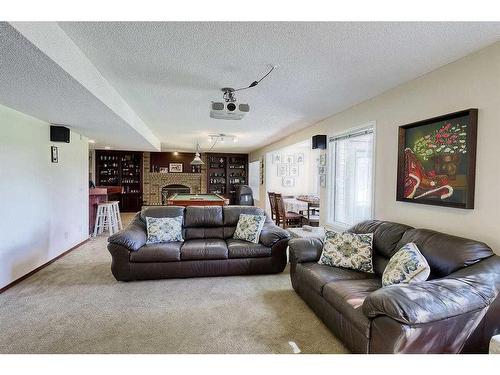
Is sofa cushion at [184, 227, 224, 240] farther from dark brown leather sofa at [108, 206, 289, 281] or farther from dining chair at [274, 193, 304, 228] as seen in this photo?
dining chair at [274, 193, 304, 228]

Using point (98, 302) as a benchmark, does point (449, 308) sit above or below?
above

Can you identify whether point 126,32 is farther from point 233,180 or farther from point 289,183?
point 233,180

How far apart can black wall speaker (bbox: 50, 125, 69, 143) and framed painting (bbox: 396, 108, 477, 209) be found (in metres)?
4.66

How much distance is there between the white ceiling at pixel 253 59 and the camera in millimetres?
1838

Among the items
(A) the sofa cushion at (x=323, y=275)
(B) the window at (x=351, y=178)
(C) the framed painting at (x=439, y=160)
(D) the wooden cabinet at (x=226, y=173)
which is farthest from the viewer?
(D) the wooden cabinet at (x=226, y=173)

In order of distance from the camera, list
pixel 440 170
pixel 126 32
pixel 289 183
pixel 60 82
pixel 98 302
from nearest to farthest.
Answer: pixel 126 32
pixel 60 82
pixel 440 170
pixel 98 302
pixel 289 183

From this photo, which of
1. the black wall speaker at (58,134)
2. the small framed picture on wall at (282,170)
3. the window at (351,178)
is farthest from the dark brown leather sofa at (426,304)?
the small framed picture on wall at (282,170)

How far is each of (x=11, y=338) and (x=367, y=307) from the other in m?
2.72

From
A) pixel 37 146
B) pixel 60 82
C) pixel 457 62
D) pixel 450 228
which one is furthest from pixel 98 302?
pixel 457 62

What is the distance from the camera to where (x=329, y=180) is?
444 centimetres

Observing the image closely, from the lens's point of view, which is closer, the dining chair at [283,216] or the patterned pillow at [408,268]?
the patterned pillow at [408,268]

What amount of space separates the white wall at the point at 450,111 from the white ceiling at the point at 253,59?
0.43ft

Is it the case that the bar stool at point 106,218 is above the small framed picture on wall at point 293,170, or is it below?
below

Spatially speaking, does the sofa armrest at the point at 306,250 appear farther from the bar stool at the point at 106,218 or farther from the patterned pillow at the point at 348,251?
the bar stool at the point at 106,218
